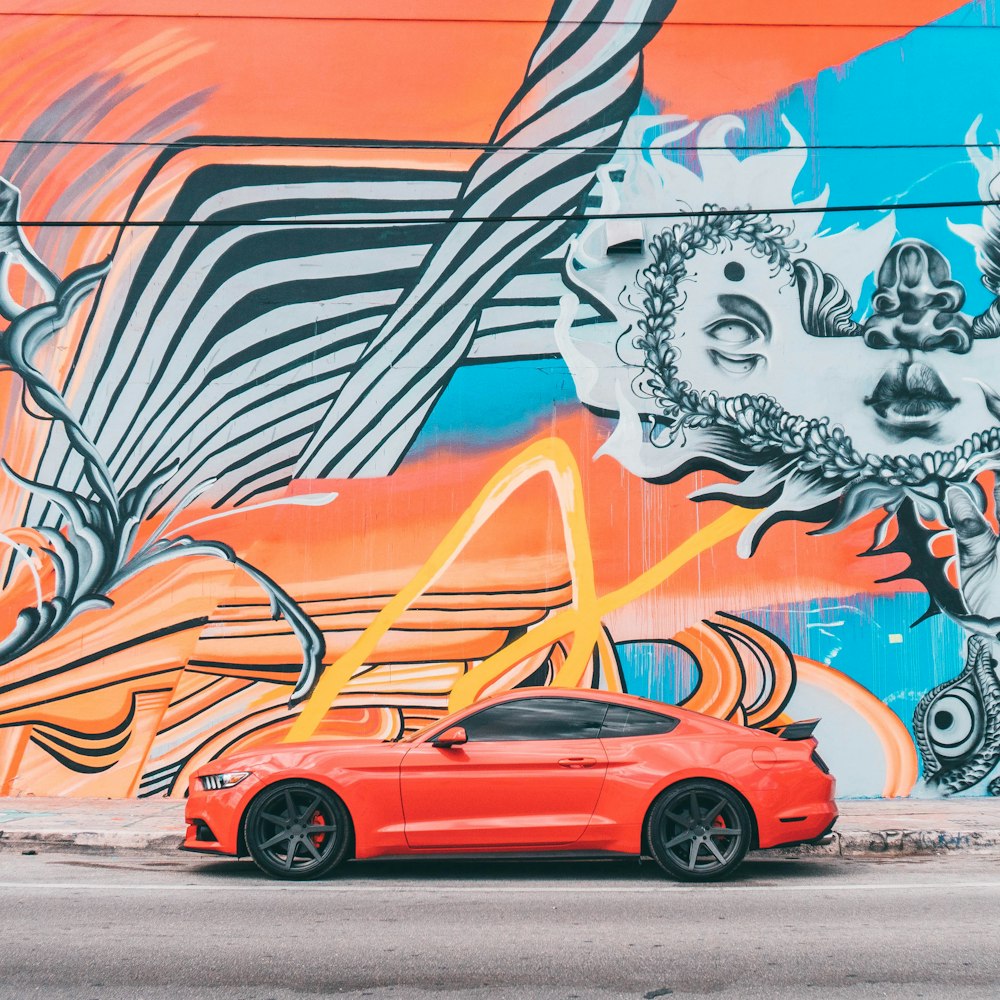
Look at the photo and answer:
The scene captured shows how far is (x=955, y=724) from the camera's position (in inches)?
A: 462

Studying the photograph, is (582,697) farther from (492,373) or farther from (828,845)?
(492,373)

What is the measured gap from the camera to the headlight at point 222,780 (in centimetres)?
793

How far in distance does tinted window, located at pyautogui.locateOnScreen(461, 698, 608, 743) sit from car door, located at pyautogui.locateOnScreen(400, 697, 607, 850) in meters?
0.11

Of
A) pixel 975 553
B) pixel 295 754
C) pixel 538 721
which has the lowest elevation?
pixel 295 754

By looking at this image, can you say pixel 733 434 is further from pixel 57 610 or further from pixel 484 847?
pixel 57 610

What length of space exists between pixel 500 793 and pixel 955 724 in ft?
20.1

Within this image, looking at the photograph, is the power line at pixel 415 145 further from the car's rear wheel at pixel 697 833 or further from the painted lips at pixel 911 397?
the car's rear wheel at pixel 697 833

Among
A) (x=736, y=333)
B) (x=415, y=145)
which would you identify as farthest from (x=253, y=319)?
(x=736, y=333)

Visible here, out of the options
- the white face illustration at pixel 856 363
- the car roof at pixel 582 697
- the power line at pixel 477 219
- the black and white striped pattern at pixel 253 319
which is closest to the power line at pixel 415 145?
the black and white striped pattern at pixel 253 319

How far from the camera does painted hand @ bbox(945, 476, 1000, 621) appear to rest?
39.1ft

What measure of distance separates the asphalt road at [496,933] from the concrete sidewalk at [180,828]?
0.73 m

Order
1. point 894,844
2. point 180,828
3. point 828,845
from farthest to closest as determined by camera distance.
A: point 180,828 < point 894,844 < point 828,845

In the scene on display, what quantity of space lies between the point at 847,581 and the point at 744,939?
6351 millimetres

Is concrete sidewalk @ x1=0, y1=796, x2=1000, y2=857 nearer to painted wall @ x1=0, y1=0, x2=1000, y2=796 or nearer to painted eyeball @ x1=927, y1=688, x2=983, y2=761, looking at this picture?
painted eyeball @ x1=927, y1=688, x2=983, y2=761
